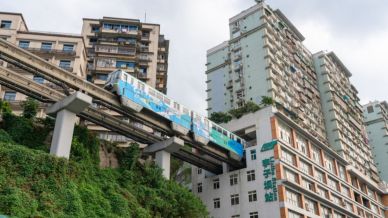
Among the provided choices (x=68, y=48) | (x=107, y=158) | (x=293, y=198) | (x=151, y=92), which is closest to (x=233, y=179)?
(x=293, y=198)

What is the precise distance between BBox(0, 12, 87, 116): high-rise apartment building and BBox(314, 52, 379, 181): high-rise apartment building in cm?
5135

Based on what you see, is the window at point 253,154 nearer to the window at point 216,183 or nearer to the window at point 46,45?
the window at point 216,183

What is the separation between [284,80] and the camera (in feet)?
239

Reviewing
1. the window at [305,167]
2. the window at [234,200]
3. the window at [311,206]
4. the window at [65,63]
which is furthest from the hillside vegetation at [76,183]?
the window at [65,63]

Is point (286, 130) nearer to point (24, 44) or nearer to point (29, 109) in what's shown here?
point (29, 109)

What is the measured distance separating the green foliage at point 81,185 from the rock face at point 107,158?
2.03 ft

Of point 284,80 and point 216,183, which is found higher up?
point 284,80

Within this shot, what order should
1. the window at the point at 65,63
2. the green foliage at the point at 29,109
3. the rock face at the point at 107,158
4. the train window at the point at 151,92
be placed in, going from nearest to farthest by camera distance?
1. the green foliage at the point at 29,109
2. the train window at the point at 151,92
3. the rock face at the point at 107,158
4. the window at the point at 65,63

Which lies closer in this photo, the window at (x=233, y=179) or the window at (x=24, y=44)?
the window at (x=233, y=179)

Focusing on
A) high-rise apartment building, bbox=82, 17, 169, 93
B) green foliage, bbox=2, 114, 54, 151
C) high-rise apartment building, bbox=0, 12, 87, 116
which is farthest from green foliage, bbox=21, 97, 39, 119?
high-rise apartment building, bbox=82, 17, 169, 93

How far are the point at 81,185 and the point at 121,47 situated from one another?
4112cm

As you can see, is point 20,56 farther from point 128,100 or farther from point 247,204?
point 247,204

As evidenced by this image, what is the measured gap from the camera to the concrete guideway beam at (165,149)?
42.9 metres

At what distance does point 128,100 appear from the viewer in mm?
38031
